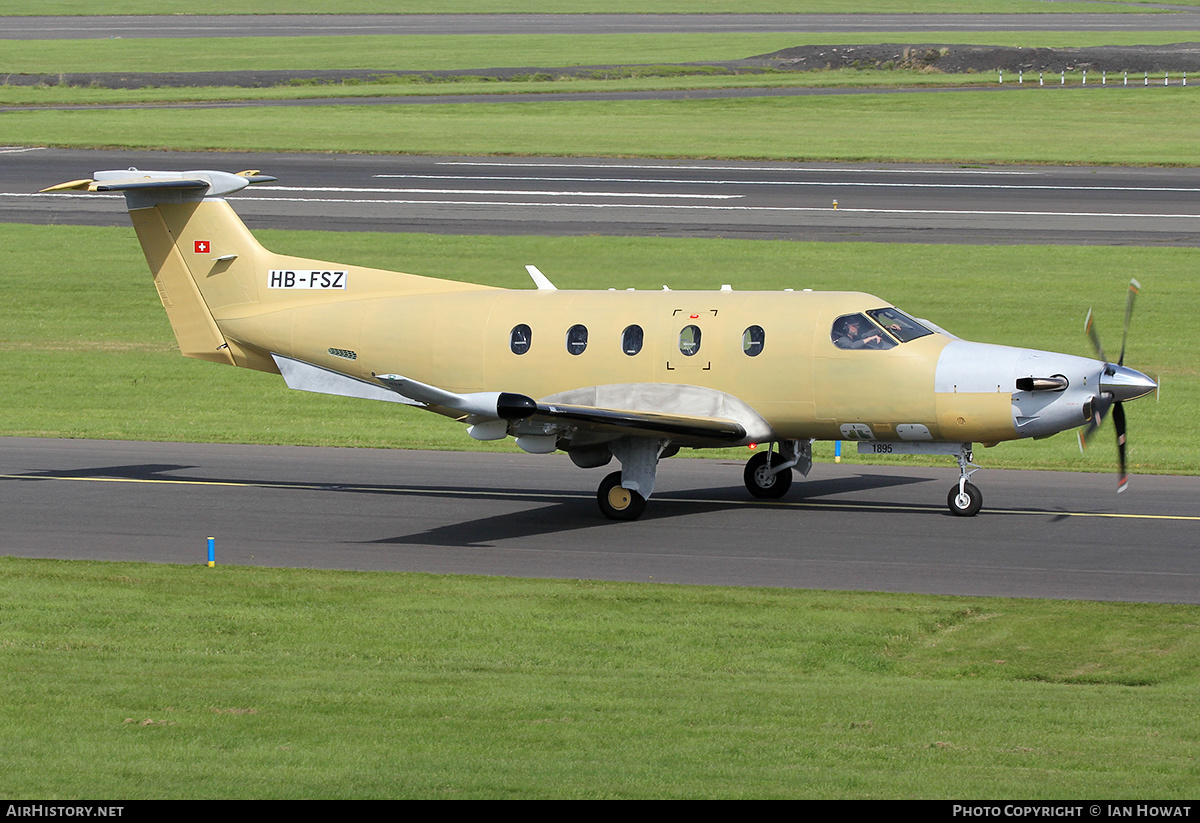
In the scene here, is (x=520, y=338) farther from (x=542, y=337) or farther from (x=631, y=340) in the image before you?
(x=631, y=340)

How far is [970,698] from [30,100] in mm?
68383

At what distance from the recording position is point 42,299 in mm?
39219

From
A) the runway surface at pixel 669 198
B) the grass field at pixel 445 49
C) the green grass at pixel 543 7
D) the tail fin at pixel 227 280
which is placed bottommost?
the tail fin at pixel 227 280

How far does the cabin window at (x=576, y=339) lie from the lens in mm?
20906

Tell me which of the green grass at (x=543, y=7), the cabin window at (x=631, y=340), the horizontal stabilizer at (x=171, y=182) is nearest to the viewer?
the cabin window at (x=631, y=340)

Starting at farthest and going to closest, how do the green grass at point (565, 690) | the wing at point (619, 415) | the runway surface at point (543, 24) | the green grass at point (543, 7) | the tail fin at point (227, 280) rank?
the green grass at point (543, 7) < the runway surface at point (543, 24) < the tail fin at point (227, 280) < the wing at point (619, 415) < the green grass at point (565, 690)

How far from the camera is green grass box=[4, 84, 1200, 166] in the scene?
54688 millimetres

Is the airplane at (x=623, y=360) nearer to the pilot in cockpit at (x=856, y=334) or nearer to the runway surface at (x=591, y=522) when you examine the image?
the pilot in cockpit at (x=856, y=334)

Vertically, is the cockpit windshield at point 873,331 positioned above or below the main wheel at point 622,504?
above

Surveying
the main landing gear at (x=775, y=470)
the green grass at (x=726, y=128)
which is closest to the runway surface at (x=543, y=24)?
the green grass at (x=726, y=128)

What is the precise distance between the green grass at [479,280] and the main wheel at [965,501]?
193 inches

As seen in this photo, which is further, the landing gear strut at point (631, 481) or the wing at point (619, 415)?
the landing gear strut at point (631, 481)

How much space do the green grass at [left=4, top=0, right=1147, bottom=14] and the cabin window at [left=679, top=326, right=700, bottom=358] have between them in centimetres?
9981

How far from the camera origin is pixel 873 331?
19.7m
